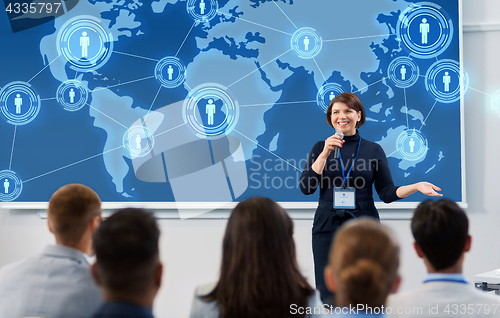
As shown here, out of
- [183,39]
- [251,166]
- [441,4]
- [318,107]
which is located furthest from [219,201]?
[441,4]

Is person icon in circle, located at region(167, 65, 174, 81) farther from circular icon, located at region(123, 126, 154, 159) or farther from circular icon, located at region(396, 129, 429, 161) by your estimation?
circular icon, located at region(396, 129, 429, 161)

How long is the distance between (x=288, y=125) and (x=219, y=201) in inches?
31.2

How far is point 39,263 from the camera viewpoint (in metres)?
1.37

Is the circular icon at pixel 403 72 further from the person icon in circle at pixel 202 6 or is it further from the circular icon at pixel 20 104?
the circular icon at pixel 20 104

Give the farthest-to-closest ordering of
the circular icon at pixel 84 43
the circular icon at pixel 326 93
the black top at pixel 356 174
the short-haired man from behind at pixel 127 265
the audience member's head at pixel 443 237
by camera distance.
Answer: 1. the circular icon at pixel 84 43
2. the circular icon at pixel 326 93
3. the black top at pixel 356 174
4. the audience member's head at pixel 443 237
5. the short-haired man from behind at pixel 127 265

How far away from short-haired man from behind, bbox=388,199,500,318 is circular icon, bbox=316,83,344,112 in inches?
81.6

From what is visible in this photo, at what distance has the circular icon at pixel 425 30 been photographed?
3.32 m

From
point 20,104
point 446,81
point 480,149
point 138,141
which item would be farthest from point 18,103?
point 480,149

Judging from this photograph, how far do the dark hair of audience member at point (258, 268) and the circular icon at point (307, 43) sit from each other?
7.67ft

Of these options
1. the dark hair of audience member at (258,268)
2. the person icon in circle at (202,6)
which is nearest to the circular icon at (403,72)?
the person icon in circle at (202,6)

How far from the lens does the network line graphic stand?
3.35m

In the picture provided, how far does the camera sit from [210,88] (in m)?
3.59

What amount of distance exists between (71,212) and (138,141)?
2100 millimetres

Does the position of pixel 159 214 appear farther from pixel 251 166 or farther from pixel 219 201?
pixel 251 166
